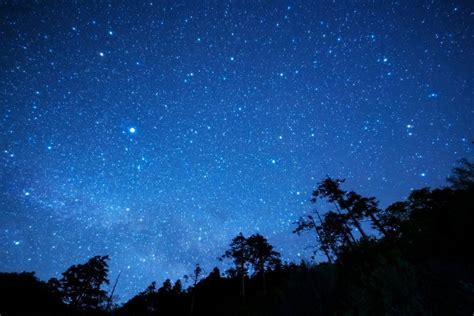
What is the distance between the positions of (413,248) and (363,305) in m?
9.16

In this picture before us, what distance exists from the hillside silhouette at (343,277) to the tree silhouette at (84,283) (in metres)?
0.13

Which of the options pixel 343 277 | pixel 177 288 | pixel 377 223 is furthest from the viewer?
pixel 177 288

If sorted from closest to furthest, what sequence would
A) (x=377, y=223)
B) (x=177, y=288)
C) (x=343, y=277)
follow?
(x=343, y=277) → (x=377, y=223) → (x=177, y=288)

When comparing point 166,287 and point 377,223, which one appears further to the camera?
point 166,287

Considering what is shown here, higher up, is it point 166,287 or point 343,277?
point 166,287

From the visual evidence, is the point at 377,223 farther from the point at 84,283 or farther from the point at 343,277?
the point at 84,283

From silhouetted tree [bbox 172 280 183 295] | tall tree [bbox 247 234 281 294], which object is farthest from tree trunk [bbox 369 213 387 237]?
silhouetted tree [bbox 172 280 183 295]

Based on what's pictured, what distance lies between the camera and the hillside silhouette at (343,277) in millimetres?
9102

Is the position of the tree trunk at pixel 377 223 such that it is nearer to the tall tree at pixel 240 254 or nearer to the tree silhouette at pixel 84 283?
the tall tree at pixel 240 254

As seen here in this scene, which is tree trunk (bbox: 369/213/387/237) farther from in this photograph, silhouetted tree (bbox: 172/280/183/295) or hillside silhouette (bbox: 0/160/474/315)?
silhouetted tree (bbox: 172/280/183/295)

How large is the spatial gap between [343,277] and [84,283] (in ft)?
123

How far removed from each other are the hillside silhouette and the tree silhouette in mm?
130

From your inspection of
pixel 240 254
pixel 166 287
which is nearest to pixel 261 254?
pixel 240 254

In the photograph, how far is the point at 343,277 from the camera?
50.1 ft
